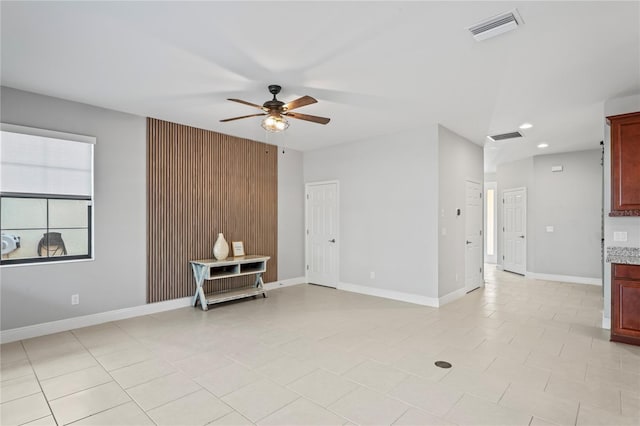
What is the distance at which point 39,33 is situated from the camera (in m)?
2.60

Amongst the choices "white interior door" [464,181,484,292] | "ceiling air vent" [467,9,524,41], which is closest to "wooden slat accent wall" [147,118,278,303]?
"white interior door" [464,181,484,292]

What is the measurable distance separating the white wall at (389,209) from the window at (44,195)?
→ 3943 millimetres

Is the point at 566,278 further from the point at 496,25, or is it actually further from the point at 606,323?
the point at 496,25

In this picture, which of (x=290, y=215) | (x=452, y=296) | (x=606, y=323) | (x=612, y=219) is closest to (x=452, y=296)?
(x=452, y=296)

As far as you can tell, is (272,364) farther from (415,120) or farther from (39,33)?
(415,120)

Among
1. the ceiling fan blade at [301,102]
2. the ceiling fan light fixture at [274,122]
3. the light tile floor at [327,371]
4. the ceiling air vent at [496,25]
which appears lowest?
the light tile floor at [327,371]

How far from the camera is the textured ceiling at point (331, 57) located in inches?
92.5

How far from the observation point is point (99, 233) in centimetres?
427

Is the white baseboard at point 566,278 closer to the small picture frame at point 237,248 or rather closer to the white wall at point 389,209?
the white wall at point 389,209

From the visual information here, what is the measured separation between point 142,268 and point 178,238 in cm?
65

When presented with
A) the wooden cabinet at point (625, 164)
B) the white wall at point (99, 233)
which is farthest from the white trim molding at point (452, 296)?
the white wall at point (99, 233)

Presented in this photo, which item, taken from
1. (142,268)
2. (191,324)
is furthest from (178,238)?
(191,324)

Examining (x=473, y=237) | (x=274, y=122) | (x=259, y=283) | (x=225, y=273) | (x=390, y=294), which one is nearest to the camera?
(x=274, y=122)

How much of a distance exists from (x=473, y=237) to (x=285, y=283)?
369 cm
